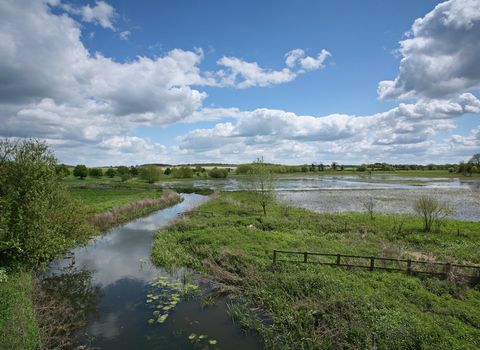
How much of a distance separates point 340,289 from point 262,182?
22.4 metres

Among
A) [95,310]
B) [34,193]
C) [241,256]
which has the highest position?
[34,193]

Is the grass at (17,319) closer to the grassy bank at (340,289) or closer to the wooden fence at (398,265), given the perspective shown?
the grassy bank at (340,289)

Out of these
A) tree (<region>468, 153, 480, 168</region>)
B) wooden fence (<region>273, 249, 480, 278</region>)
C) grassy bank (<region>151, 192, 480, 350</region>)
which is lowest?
grassy bank (<region>151, 192, 480, 350</region>)

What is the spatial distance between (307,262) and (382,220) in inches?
662

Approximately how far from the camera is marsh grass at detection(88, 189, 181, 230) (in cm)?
2752

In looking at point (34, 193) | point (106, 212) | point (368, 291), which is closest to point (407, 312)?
point (368, 291)

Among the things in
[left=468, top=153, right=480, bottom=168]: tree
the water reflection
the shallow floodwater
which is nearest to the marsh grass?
the shallow floodwater

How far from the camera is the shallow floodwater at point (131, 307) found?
31.4ft

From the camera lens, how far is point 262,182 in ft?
108

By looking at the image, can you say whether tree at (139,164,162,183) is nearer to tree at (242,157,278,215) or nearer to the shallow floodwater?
tree at (242,157,278,215)

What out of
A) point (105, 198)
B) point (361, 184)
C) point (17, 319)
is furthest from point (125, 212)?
point (361, 184)

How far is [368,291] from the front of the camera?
→ 1091 centimetres

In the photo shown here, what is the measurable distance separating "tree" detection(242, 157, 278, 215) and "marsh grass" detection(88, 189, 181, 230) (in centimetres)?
1754

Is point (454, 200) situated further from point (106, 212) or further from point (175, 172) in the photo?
point (175, 172)
